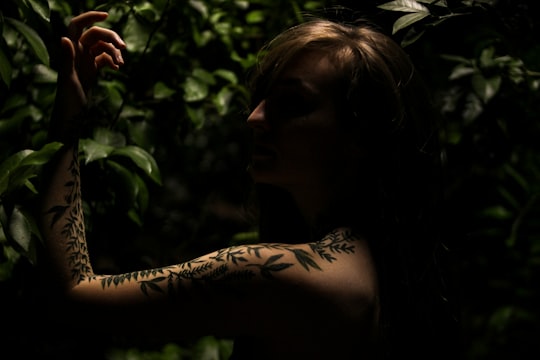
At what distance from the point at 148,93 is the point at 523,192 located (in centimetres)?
190

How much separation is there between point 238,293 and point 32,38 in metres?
0.70

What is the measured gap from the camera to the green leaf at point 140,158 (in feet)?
5.34

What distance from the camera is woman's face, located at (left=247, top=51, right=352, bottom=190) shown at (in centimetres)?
127

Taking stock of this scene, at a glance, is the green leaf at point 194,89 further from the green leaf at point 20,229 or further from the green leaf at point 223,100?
the green leaf at point 20,229

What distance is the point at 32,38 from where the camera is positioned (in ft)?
Result: 4.88

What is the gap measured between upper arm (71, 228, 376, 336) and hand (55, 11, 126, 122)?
1.02ft

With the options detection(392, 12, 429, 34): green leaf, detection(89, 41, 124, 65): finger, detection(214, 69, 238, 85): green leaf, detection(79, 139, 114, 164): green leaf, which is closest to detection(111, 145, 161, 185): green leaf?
detection(79, 139, 114, 164): green leaf

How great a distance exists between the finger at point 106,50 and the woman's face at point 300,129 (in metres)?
0.25

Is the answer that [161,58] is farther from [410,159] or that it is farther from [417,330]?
[417,330]

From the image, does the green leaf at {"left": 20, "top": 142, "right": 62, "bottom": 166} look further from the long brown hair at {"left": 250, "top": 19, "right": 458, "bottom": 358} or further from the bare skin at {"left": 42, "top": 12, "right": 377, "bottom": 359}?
the long brown hair at {"left": 250, "top": 19, "right": 458, "bottom": 358}

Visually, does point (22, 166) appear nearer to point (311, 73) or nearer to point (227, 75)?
point (311, 73)

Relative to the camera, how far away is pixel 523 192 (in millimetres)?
3291

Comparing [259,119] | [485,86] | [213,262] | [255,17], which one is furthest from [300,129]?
[255,17]

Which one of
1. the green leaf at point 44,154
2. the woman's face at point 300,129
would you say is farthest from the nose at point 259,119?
the green leaf at point 44,154
